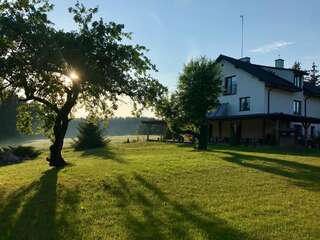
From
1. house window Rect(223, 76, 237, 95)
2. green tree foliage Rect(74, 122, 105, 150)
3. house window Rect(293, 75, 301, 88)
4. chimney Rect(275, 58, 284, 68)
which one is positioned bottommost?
green tree foliage Rect(74, 122, 105, 150)

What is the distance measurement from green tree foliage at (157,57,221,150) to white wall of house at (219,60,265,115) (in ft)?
31.6

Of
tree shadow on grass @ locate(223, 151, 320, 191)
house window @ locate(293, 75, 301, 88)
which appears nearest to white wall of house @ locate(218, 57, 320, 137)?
house window @ locate(293, 75, 301, 88)

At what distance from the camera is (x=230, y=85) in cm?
4425

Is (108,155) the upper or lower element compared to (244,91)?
lower

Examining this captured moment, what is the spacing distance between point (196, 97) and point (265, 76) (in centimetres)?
1365

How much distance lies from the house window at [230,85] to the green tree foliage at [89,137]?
593 inches

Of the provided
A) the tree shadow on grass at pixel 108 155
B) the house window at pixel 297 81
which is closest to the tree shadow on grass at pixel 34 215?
the tree shadow on grass at pixel 108 155

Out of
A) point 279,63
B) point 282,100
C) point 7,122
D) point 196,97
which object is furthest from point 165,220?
point 7,122

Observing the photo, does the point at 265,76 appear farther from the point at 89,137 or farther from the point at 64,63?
the point at 64,63

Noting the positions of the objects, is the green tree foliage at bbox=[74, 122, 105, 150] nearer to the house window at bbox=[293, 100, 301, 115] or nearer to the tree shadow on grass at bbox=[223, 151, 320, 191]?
the house window at bbox=[293, 100, 301, 115]

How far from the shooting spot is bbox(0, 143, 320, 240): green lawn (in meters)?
8.55

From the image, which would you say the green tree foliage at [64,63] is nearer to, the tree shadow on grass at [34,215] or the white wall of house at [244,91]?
the tree shadow on grass at [34,215]

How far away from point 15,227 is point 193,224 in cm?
416

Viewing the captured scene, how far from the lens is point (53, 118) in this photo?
23641 millimetres
